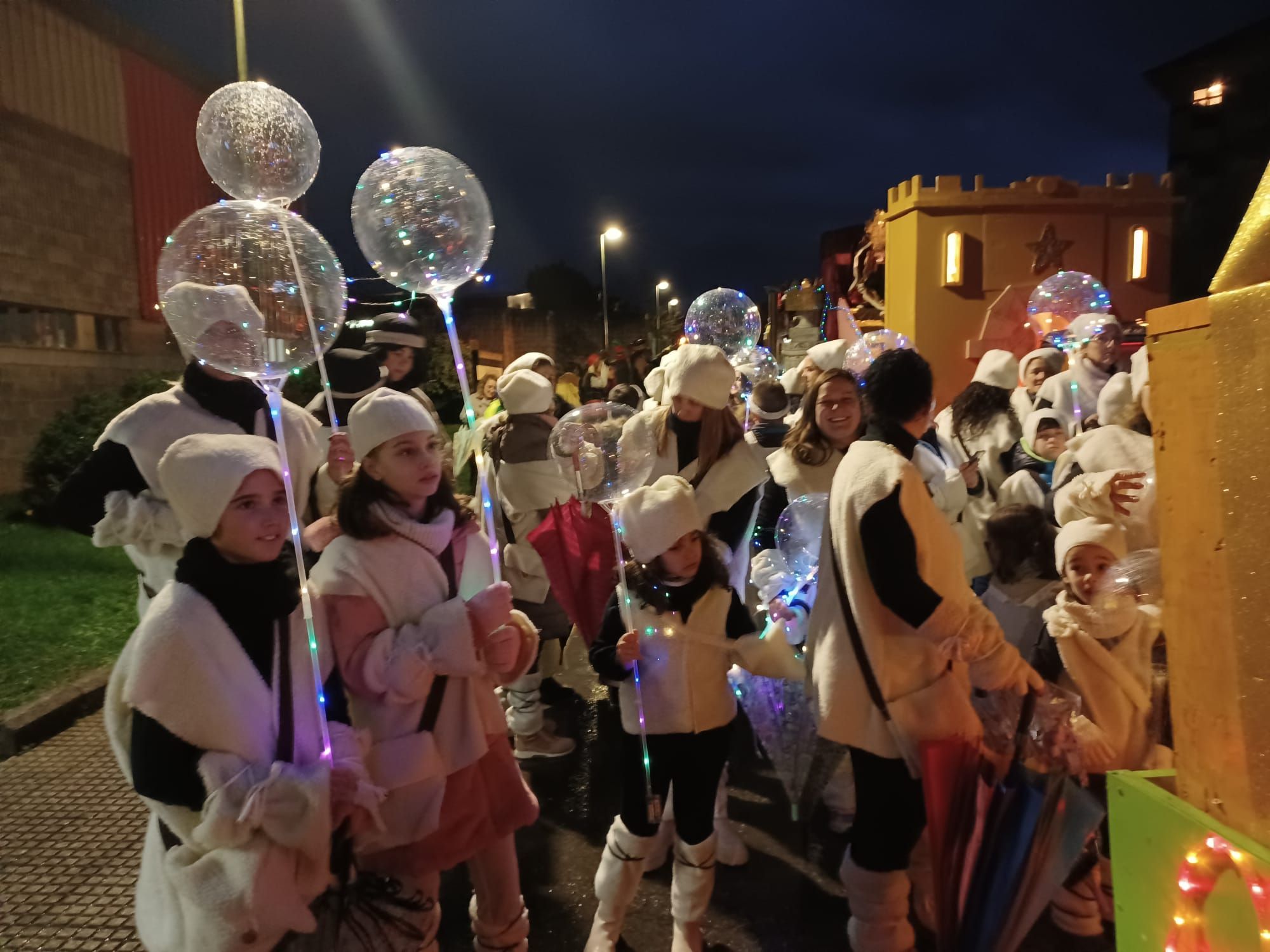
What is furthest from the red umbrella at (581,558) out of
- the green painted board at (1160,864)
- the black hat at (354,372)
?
the green painted board at (1160,864)

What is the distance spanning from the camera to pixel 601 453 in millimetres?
3418

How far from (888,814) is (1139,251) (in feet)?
39.0

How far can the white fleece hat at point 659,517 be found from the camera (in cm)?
287

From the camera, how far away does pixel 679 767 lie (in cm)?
295

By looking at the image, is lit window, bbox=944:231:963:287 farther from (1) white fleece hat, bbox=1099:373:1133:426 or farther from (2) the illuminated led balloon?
(1) white fleece hat, bbox=1099:373:1133:426

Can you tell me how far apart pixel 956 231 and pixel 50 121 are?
1315 centimetres

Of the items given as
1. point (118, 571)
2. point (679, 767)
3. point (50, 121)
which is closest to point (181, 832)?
point (679, 767)

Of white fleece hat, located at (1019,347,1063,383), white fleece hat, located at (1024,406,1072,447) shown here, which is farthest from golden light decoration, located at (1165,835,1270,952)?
white fleece hat, located at (1019,347,1063,383)

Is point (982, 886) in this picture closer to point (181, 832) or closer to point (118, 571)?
point (181, 832)

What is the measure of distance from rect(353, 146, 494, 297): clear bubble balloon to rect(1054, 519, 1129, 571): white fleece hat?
264 cm

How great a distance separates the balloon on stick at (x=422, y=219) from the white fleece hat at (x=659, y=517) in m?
0.60

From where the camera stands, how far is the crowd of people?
199cm

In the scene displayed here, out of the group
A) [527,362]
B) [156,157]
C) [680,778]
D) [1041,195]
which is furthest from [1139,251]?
[156,157]

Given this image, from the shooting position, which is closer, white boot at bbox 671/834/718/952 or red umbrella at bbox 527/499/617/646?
white boot at bbox 671/834/718/952
